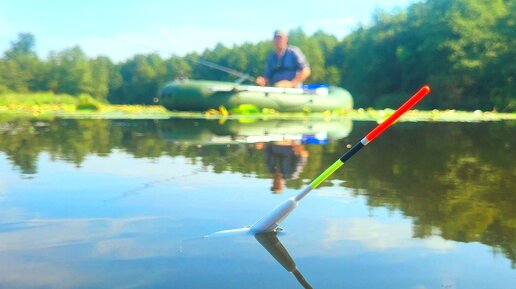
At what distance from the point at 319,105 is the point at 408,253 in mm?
14231

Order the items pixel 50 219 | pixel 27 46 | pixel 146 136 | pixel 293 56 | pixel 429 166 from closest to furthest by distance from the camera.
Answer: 1. pixel 50 219
2. pixel 429 166
3. pixel 146 136
4. pixel 293 56
5. pixel 27 46

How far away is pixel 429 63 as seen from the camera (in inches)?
1502

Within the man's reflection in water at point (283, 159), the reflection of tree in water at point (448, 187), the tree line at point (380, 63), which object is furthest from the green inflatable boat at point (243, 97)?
the reflection of tree in water at point (448, 187)

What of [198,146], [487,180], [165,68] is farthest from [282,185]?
[165,68]

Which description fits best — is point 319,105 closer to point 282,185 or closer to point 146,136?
point 146,136

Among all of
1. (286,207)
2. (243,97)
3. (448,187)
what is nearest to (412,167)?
(448,187)

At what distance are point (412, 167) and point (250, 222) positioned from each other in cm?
251

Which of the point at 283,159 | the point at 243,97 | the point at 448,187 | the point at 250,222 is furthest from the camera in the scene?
the point at 243,97

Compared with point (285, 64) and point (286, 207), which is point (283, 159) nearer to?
point (286, 207)

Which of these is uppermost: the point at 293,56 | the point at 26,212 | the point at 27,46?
the point at 27,46

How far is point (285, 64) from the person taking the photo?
1480cm

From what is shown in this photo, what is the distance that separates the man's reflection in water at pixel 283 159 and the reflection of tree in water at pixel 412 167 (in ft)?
0.27

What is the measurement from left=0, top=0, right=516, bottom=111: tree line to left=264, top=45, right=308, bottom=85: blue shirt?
3.40m

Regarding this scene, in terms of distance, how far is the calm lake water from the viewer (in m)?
1.96
